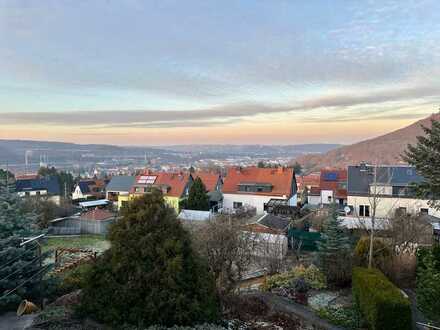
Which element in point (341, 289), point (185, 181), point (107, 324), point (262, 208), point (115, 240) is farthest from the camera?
point (185, 181)

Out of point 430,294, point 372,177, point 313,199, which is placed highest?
point 372,177

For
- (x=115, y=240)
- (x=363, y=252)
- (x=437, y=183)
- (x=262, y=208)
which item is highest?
(x=437, y=183)

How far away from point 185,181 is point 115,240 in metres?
32.1

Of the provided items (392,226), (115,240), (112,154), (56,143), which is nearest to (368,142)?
(112,154)

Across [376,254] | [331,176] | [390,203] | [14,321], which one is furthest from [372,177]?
[14,321]

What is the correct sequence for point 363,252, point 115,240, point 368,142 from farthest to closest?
point 368,142 → point 363,252 → point 115,240

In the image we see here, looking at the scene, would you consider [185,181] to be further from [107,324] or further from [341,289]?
[107,324]

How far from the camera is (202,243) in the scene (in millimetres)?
10953

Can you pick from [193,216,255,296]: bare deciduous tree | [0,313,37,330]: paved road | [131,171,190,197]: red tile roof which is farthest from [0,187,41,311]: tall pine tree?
[131,171,190,197]: red tile roof

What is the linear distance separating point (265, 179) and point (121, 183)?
68.8 ft

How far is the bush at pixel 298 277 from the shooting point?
11.8 metres

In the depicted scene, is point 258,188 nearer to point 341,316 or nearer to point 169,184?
A: point 169,184

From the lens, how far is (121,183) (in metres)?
48.0

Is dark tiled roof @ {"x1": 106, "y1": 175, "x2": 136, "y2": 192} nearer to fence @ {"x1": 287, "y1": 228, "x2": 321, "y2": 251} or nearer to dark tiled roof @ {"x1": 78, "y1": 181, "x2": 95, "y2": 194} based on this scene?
dark tiled roof @ {"x1": 78, "y1": 181, "x2": 95, "y2": 194}
